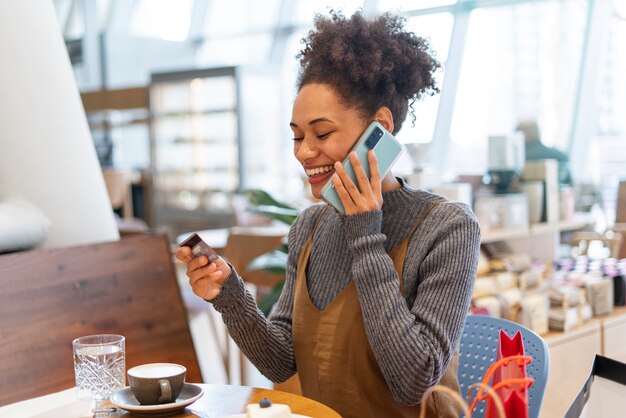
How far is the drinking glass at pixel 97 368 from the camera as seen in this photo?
1.54 meters

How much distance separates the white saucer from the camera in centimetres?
143

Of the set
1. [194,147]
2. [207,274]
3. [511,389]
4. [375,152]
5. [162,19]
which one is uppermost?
[162,19]

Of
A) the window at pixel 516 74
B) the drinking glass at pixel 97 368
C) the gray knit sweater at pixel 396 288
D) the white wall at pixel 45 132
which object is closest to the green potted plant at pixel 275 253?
the white wall at pixel 45 132

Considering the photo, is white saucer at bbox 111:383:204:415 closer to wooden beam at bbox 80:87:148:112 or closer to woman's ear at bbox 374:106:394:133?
woman's ear at bbox 374:106:394:133

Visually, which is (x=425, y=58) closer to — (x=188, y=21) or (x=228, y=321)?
(x=228, y=321)

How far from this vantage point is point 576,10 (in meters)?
6.94

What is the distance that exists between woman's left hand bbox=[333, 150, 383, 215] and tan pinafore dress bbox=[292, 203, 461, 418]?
5.5 inches

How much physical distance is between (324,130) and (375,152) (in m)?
0.12

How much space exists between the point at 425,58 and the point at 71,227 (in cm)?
165

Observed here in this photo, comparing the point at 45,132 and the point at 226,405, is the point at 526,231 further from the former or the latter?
the point at 226,405

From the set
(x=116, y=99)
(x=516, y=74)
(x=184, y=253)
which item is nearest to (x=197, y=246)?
(x=184, y=253)

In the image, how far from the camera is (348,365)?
1.65 metres

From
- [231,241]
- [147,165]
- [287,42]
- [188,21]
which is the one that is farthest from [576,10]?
[147,165]

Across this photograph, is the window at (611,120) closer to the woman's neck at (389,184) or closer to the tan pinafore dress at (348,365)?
the woman's neck at (389,184)
